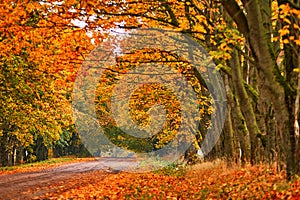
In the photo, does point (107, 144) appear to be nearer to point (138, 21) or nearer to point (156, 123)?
point (156, 123)

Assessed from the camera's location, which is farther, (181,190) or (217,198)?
(181,190)

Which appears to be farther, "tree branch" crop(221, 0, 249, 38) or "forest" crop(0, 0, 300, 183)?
"forest" crop(0, 0, 300, 183)

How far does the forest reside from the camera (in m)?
8.56

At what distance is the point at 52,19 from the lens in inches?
459

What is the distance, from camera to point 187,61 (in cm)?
1681

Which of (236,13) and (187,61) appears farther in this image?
(187,61)

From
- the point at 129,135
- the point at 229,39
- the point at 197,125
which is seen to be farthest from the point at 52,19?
the point at 129,135

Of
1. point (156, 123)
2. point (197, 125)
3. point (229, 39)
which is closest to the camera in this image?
point (229, 39)

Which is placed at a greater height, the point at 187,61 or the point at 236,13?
the point at 187,61

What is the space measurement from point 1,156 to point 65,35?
28765mm

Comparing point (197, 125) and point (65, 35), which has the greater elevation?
point (65, 35)

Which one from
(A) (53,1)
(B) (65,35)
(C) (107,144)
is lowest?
(C) (107,144)

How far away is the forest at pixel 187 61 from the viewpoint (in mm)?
8562

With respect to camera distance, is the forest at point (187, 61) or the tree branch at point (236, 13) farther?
the forest at point (187, 61)
